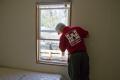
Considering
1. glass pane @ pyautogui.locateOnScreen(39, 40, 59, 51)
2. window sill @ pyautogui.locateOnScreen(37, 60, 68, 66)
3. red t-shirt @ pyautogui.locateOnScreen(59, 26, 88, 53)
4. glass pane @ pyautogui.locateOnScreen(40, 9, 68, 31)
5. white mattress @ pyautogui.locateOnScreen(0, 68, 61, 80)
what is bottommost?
white mattress @ pyautogui.locateOnScreen(0, 68, 61, 80)

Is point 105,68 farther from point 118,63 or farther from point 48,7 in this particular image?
point 48,7

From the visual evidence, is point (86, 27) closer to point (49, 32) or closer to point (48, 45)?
point (49, 32)

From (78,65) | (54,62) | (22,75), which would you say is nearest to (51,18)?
(54,62)

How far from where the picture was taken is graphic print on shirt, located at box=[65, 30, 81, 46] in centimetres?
277

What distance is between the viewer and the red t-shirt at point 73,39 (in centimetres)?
277

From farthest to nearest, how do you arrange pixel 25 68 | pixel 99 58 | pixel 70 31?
pixel 25 68, pixel 99 58, pixel 70 31

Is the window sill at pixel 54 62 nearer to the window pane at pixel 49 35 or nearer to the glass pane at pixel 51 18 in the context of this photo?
the window pane at pixel 49 35

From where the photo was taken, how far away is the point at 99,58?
3.00m

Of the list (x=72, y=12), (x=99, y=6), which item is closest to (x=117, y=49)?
(x=99, y=6)

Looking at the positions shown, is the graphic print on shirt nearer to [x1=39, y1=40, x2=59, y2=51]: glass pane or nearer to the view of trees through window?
the view of trees through window

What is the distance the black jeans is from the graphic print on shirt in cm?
20

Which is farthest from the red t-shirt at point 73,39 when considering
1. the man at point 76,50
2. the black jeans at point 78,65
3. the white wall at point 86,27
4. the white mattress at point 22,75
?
the white mattress at point 22,75

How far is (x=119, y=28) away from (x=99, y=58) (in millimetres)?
686

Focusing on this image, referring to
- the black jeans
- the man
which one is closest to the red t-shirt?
the man
